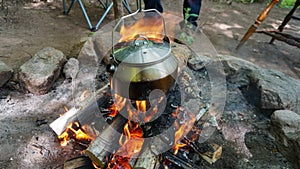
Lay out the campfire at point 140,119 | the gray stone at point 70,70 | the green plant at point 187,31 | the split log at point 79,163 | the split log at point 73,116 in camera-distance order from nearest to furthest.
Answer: the campfire at point 140,119, the split log at point 79,163, the split log at point 73,116, the gray stone at point 70,70, the green plant at point 187,31

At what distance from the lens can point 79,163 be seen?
2.03 meters

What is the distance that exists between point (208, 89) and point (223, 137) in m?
0.70

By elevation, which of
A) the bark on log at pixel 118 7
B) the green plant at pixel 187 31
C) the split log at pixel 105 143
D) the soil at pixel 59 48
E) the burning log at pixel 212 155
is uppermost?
the bark on log at pixel 118 7

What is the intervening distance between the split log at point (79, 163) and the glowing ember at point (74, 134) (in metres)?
0.25

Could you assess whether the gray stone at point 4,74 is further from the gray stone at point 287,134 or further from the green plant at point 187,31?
the gray stone at point 287,134

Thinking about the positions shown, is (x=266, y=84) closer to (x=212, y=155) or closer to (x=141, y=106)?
(x=212, y=155)

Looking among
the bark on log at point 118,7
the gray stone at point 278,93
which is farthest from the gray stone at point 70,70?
the gray stone at point 278,93

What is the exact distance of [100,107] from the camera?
2357 millimetres

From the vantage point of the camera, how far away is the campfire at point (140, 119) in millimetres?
1761

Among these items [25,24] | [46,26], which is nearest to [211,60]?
[46,26]

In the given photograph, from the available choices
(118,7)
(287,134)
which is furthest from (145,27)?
(287,134)

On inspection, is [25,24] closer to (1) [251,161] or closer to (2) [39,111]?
(2) [39,111]

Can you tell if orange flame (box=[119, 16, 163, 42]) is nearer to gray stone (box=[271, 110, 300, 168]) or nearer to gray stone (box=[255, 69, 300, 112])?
gray stone (box=[255, 69, 300, 112])

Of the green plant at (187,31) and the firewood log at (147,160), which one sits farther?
the green plant at (187,31)
